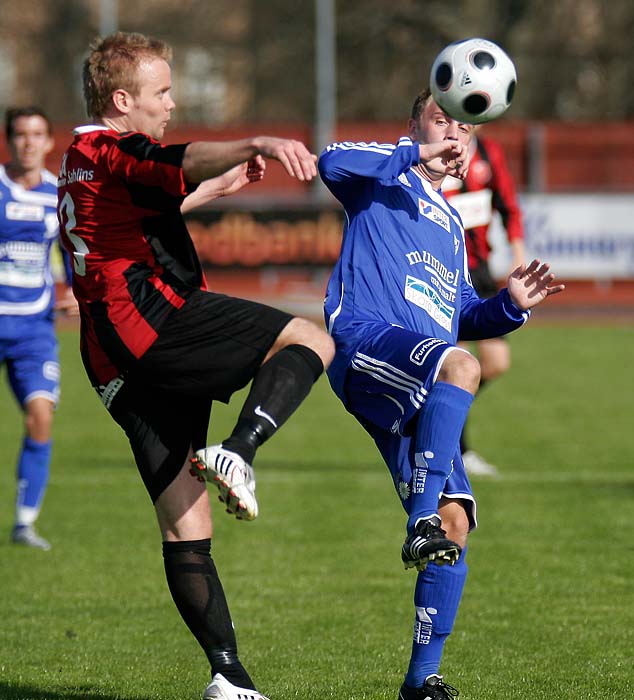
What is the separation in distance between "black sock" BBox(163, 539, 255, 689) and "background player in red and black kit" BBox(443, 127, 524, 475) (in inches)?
201

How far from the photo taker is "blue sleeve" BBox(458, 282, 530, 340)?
5.01 metres

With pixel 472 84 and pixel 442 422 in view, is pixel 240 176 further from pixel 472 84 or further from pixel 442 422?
pixel 442 422

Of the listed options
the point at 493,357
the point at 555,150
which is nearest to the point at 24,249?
the point at 493,357

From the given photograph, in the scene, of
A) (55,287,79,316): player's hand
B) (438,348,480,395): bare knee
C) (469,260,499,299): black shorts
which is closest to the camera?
(438,348,480,395): bare knee

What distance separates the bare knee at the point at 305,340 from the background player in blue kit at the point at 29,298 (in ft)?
13.2

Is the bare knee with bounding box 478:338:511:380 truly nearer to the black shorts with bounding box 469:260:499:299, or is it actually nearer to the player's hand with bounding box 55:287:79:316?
the black shorts with bounding box 469:260:499:299

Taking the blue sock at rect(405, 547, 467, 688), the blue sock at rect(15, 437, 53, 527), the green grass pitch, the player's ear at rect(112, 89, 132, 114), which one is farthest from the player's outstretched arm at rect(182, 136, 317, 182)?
the blue sock at rect(15, 437, 53, 527)

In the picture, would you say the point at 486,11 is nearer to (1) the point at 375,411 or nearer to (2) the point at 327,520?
(2) the point at 327,520

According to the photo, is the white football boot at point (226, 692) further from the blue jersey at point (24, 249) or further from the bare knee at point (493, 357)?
the bare knee at point (493, 357)

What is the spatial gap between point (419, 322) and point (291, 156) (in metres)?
1.16

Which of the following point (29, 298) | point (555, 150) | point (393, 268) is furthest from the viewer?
point (555, 150)

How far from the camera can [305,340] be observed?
4398mm

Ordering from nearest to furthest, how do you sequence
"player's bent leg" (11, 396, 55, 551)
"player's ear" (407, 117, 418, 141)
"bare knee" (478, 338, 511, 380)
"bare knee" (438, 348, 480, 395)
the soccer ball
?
1. "bare knee" (438, 348, 480, 395)
2. the soccer ball
3. "player's ear" (407, 117, 418, 141)
4. "player's bent leg" (11, 396, 55, 551)
5. "bare knee" (478, 338, 511, 380)

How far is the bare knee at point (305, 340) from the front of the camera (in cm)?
439
